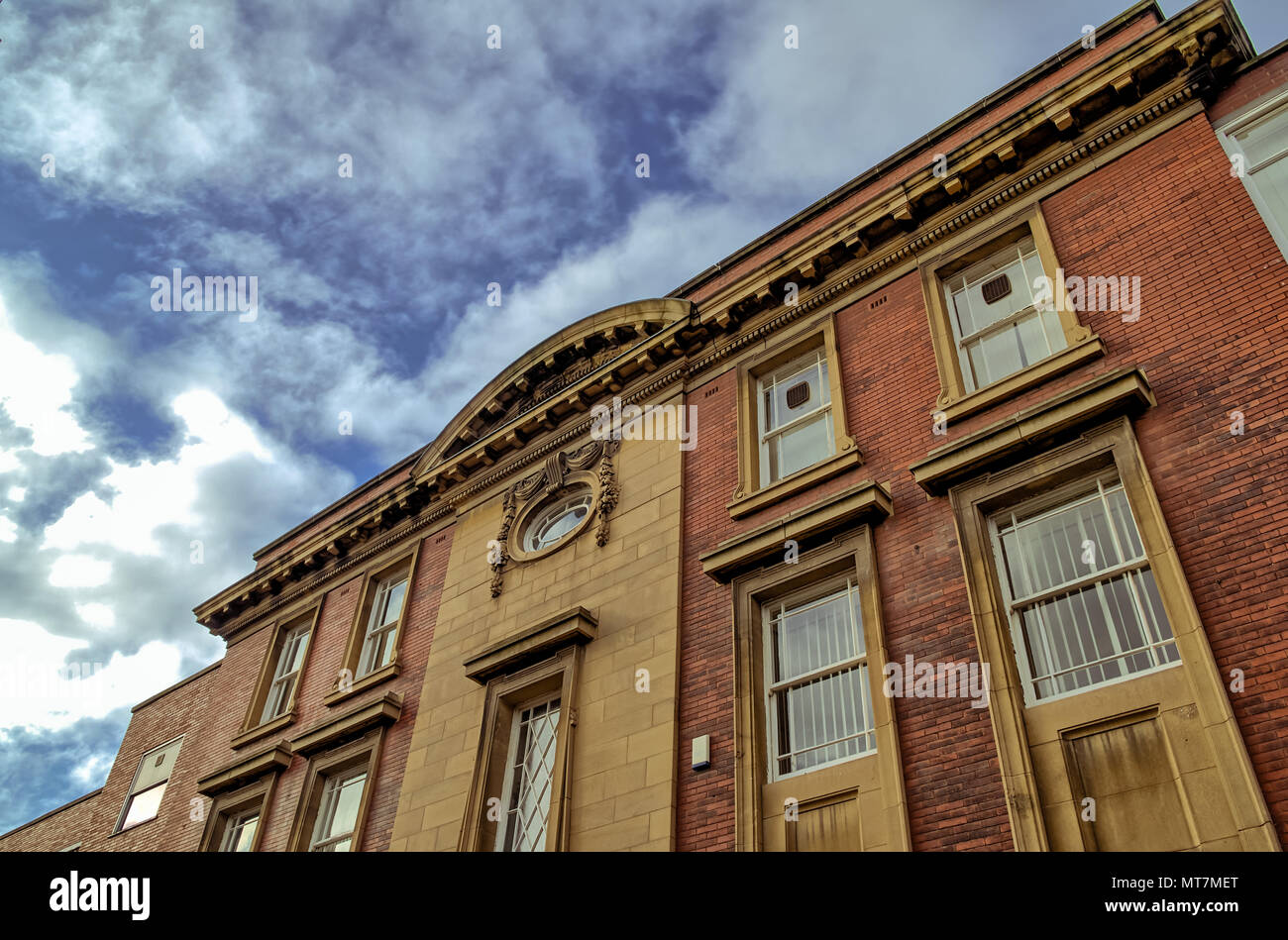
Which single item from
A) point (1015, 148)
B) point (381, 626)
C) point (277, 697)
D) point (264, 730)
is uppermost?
point (1015, 148)

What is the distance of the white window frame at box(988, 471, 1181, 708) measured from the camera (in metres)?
9.80

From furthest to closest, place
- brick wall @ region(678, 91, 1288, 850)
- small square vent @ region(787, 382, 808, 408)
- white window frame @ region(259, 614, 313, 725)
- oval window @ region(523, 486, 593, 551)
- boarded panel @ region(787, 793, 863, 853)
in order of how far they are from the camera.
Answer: white window frame @ region(259, 614, 313, 725), oval window @ region(523, 486, 593, 551), small square vent @ region(787, 382, 808, 408), boarded panel @ region(787, 793, 863, 853), brick wall @ region(678, 91, 1288, 850)

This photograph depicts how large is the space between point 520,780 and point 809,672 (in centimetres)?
484

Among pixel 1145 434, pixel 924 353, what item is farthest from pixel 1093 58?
pixel 1145 434

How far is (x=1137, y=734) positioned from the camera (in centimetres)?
921

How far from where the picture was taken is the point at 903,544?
12.1m

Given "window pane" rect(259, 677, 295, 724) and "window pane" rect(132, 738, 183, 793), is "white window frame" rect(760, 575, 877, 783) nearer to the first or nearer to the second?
"window pane" rect(259, 677, 295, 724)

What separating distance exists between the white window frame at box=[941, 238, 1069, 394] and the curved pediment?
501 centimetres

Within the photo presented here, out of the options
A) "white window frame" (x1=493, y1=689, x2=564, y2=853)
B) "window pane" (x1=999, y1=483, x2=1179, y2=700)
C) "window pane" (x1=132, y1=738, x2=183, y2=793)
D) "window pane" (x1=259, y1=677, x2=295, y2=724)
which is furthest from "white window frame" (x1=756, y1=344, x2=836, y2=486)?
"window pane" (x1=132, y1=738, x2=183, y2=793)

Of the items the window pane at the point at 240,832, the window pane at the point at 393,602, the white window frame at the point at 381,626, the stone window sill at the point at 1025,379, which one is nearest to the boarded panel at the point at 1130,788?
the stone window sill at the point at 1025,379

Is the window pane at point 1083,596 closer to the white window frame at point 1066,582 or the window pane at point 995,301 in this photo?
the white window frame at point 1066,582

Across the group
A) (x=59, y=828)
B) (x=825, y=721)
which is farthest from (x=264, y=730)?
(x=825, y=721)

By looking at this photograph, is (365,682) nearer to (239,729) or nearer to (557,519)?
(239,729)
